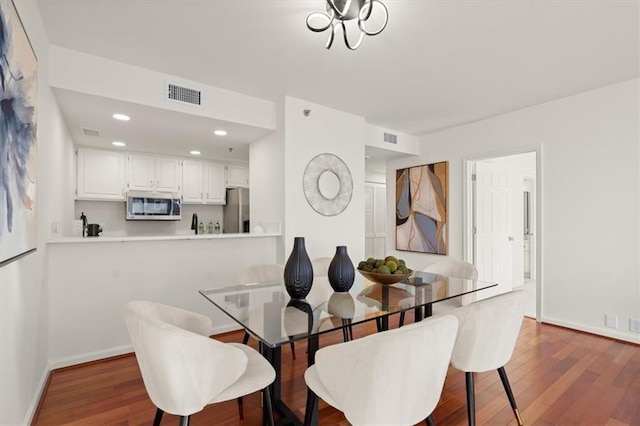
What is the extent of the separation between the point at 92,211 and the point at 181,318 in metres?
3.81

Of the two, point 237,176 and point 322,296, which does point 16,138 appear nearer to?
point 322,296

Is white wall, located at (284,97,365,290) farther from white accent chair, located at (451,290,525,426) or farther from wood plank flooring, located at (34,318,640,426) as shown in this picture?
white accent chair, located at (451,290,525,426)

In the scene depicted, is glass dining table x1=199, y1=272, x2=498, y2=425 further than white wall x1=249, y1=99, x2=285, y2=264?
No

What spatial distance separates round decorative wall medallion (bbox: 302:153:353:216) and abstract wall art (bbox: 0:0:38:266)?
2.28 m

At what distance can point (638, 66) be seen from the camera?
9.08ft

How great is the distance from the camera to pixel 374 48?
96.9 inches

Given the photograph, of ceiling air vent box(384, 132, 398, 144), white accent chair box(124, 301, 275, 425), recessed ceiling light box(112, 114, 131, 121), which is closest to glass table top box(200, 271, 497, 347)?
white accent chair box(124, 301, 275, 425)

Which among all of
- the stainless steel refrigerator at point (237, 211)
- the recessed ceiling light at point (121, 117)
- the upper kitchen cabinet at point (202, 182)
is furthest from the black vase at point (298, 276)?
the upper kitchen cabinet at point (202, 182)

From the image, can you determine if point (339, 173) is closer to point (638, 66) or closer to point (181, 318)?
point (181, 318)

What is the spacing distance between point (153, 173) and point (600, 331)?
5.79 metres

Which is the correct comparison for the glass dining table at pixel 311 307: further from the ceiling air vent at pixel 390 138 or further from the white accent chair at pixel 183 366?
the ceiling air vent at pixel 390 138

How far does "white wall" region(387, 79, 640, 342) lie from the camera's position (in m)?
3.01

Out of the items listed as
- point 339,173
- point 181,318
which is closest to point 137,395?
point 181,318

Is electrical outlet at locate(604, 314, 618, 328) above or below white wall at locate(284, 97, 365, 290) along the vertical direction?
below
